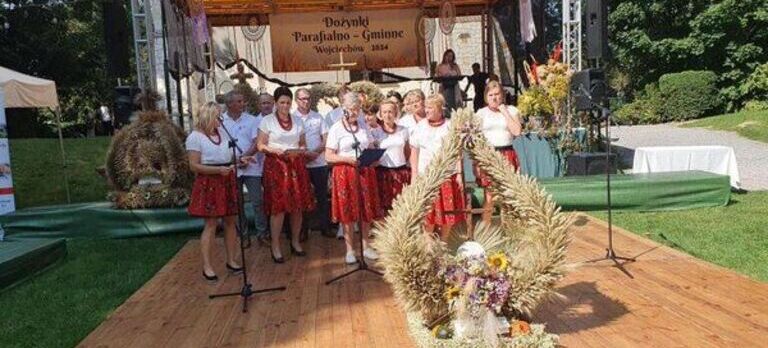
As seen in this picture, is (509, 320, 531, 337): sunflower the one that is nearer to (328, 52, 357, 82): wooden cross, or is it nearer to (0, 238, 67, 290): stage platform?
(0, 238, 67, 290): stage platform

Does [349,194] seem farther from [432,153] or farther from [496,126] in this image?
[496,126]

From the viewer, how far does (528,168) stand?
363 inches

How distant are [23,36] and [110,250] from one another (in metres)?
21.8

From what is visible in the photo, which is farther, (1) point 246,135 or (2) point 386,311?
(1) point 246,135

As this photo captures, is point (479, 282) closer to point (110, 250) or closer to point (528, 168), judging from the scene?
point (110, 250)

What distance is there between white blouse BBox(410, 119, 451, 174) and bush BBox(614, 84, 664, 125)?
20.5 metres

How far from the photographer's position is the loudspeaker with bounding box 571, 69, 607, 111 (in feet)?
27.5

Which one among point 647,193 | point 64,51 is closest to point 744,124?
point 647,193

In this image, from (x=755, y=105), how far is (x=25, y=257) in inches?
963

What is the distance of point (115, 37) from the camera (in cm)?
979

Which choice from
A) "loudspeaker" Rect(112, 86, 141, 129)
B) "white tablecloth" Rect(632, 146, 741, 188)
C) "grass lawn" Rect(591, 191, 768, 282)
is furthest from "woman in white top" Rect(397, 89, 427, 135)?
Result: "loudspeaker" Rect(112, 86, 141, 129)

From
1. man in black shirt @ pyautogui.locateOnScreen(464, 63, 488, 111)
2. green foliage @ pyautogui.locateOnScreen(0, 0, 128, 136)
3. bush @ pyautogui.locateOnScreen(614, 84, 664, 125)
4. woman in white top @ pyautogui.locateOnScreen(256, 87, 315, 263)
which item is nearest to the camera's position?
woman in white top @ pyautogui.locateOnScreen(256, 87, 315, 263)

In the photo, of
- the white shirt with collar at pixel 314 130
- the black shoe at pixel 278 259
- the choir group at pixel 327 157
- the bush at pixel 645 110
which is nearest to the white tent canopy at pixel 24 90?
the choir group at pixel 327 157

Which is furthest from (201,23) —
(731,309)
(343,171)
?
(731,309)
